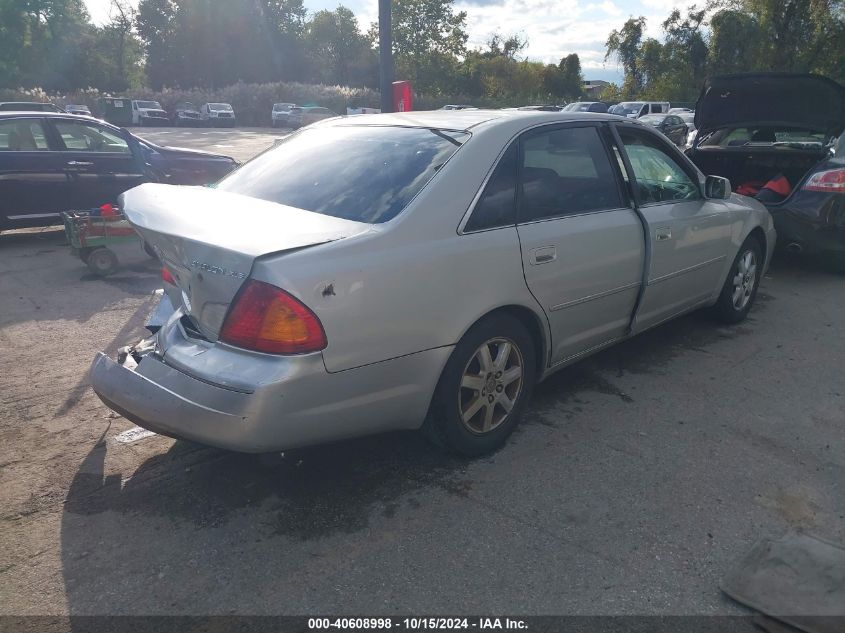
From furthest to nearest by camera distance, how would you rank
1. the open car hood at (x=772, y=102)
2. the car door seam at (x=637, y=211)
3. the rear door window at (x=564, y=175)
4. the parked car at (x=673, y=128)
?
the parked car at (x=673, y=128) < the open car hood at (x=772, y=102) < the car door seam at (x=637, y=211) < the rear door window at (x=564, y=175)

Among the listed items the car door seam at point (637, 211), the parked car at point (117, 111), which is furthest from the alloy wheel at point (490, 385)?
the parked car at point (117, 111)

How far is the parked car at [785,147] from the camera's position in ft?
22.8

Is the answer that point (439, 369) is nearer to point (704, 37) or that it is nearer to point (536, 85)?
point (704, 37)

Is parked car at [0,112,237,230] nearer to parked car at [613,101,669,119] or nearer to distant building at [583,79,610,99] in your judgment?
parked car at [613,101,669,119]

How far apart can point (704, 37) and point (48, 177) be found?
1819 inches

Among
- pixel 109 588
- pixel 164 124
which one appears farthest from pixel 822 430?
pixel 164 124

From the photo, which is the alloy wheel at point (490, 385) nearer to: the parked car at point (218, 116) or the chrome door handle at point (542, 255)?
the chrome door handle at point (542, 255)

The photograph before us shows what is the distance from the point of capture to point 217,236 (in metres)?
2.90

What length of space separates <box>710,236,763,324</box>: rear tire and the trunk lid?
142 inches

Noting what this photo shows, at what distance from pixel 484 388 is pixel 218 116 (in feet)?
153

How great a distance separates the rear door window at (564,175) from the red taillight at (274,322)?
1.36 meters

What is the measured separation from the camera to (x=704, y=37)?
149ft

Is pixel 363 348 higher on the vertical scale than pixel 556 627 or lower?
higher

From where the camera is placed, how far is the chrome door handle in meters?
3.52
